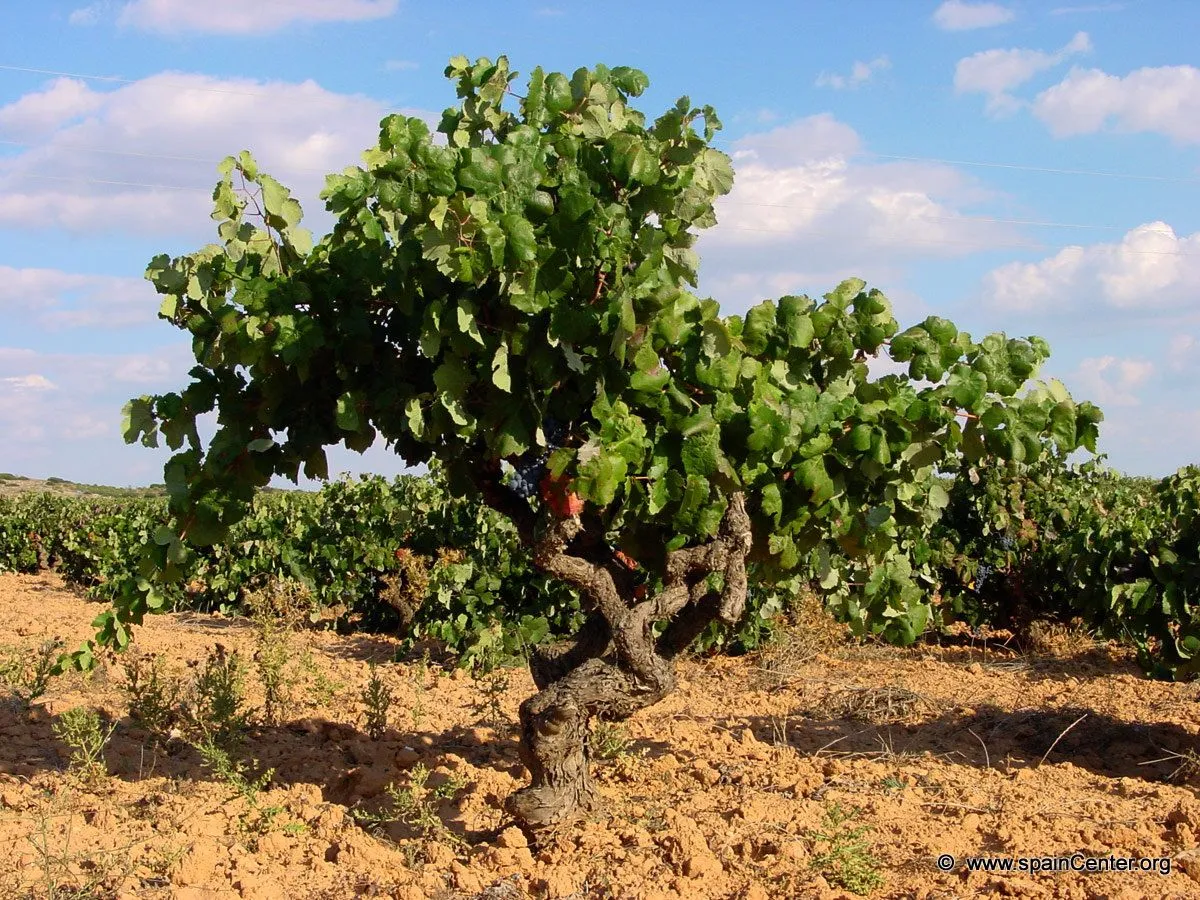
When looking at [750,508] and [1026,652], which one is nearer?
[750,508]

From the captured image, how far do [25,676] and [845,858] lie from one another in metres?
5.45

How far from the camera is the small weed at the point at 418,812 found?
182 inches

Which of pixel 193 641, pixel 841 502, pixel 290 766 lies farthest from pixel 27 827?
pixel 193 641

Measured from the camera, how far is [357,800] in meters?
5.28

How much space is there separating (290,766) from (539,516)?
7.10 feet

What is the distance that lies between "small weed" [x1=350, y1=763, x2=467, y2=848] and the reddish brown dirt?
1.3 inches

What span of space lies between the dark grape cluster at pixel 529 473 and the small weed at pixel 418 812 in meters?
1.20

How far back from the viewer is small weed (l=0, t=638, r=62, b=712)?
259 inches

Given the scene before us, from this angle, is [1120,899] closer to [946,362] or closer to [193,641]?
[946,362]

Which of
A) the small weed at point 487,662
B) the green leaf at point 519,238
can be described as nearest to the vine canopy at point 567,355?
the green leaf at point 519,238

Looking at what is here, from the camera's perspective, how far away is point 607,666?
457 cm

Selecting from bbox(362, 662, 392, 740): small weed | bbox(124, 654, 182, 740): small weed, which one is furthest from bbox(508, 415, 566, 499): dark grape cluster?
bbox(124, 654, 182, 740): small weed

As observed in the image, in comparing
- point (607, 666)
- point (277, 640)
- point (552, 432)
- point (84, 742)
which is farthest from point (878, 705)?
point (84, 742)

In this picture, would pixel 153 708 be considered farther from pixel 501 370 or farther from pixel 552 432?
pixel 501 370
